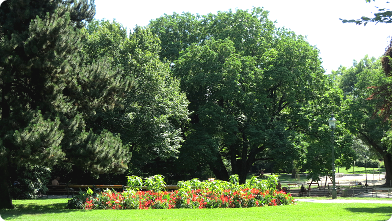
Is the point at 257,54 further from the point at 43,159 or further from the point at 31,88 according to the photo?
the point at 43,159

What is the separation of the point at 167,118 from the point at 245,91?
763 cm

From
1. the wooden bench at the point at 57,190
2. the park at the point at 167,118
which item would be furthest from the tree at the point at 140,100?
the wooden bench at the point at 57,190

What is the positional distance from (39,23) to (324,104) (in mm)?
24145

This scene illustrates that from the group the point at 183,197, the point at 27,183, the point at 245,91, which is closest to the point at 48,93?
the point at 183,197

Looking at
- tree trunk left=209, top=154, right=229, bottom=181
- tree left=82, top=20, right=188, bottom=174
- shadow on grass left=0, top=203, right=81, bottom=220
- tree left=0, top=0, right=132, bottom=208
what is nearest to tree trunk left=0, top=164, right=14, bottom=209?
tree left=0, top=0, right=132, bottom=208

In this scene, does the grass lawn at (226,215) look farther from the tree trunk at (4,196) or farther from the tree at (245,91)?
→ the tree at (245,91)

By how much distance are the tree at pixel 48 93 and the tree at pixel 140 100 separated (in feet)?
Answer: 18.0

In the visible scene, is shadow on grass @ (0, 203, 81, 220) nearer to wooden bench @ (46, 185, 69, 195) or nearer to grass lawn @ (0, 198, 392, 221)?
grass lawn @ (0, 198, 392, 221)

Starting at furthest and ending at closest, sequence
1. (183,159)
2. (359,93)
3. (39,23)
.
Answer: (359,93) → (183,159) → (39,23)

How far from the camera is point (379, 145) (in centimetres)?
4500

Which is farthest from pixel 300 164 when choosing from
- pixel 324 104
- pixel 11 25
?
pixel 11 25

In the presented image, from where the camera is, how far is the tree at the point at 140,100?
24.7 meters

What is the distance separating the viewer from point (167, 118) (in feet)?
90.9

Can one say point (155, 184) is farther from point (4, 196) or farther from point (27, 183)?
point (27, 183)
